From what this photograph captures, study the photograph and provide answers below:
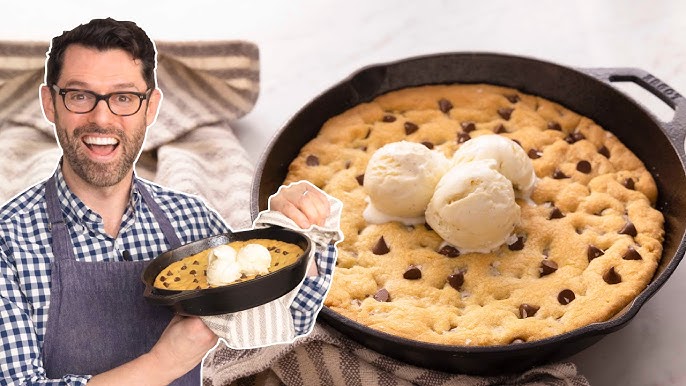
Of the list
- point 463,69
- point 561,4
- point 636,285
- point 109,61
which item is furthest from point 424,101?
point 109,61

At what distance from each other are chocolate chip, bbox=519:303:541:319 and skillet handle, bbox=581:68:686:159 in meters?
0.74

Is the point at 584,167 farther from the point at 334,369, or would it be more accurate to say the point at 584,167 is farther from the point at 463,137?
the point at 334,369

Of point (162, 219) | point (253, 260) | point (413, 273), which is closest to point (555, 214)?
point (413, 273)

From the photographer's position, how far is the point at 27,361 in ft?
5.03

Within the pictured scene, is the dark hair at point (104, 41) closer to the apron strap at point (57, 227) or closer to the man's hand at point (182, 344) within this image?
the apron strap at point (57, 227)

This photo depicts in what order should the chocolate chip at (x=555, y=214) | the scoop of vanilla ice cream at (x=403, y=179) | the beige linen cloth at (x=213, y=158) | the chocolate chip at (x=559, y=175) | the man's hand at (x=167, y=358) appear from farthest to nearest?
1. the chocolate chip at (x=559, y=175)
2. the chocolate chip at (x=555, y=214)
3. the scoop of vanilla ice cream at (x=403, y=179)
4. the beige linen cloth at (x=213, y=158)
5. the man's hand at (x=167, y=358)

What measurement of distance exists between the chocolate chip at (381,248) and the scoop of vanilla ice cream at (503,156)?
1.10 feet

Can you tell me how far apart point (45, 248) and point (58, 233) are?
0.04 metres

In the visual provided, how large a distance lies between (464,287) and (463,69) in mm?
1053

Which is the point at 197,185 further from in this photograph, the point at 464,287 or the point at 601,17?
the point at 601,17

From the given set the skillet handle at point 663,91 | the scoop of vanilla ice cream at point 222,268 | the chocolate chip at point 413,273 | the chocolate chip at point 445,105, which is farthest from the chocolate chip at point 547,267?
the scoop of vanilla ice cream at point 222,268

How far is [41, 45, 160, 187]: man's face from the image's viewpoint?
59.6 inches

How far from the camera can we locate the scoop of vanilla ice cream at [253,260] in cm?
151

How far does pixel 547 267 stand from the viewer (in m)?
2.61
